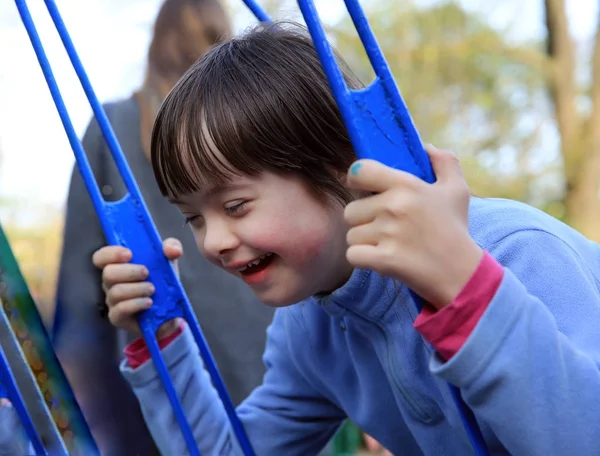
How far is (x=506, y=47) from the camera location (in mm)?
5641

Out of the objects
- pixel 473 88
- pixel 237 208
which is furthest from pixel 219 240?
pixel 473 88

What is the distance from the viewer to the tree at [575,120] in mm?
4594

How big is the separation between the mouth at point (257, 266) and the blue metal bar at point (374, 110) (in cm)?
22

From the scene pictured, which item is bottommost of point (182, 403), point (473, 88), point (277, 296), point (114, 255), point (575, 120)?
point (575, 120)

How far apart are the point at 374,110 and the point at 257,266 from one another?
257 mm

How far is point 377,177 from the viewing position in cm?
54

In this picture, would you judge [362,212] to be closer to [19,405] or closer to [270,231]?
[270,231]

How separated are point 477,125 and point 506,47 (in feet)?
1.99

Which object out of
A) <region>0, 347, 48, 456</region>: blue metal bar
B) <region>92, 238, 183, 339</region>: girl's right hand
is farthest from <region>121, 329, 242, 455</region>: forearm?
<region>0, 347, 48, 456</region>: blue metal bar

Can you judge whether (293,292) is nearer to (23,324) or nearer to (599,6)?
(23,324)

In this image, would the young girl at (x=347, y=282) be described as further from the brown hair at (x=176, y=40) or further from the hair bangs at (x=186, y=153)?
the brown hair at (x=176, y=40)

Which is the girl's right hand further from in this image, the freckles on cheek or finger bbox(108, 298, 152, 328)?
the freckles on cheek

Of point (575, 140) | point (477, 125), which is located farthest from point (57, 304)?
point (477, 125)

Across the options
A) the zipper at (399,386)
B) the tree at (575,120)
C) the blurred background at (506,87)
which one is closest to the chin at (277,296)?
the zipper at (399,386)
